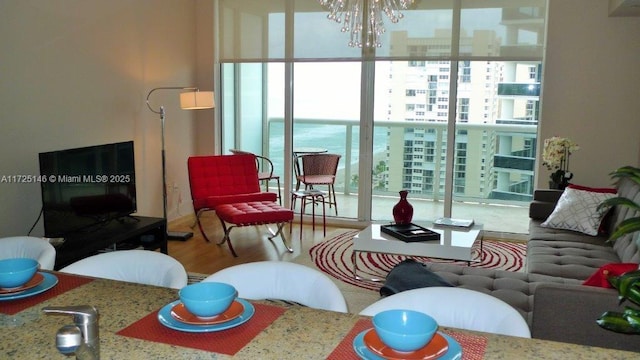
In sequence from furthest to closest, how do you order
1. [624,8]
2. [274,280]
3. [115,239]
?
1. [624,8]
2. [115,239]
3. [274,280]

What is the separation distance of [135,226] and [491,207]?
12.1ft

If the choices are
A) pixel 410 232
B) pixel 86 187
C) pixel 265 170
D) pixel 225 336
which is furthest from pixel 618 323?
pixel 265 170

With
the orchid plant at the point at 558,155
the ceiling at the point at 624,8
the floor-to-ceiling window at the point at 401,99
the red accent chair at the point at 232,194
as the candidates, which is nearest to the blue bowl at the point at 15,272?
the red accent chair at the point at 232,194

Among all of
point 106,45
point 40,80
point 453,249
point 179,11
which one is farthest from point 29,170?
point 453,249

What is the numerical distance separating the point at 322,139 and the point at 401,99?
1.04 metres

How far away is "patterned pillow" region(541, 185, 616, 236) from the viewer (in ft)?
14.9

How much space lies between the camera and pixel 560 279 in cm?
337

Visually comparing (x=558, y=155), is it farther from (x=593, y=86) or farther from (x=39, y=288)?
(x=39, y=288)

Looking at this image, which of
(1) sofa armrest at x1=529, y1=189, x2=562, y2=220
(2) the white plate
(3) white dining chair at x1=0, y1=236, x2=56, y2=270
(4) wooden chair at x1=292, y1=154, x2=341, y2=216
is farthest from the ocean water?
(2) the white plate

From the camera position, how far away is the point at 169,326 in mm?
1441

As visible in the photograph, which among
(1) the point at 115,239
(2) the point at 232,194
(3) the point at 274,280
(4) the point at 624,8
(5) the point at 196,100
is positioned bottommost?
(1) the point at 115,239

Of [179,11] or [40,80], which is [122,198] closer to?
[40,80]

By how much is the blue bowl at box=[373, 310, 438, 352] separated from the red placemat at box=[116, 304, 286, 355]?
320 mm

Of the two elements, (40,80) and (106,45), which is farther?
(106,45)
